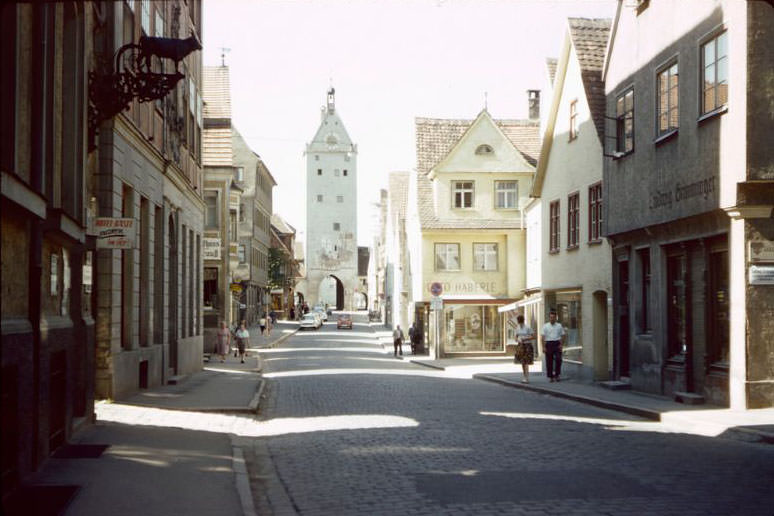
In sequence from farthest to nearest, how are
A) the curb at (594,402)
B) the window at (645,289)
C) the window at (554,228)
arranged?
the window at (554,228) < the window at (645,289) < the curb at (594,402)

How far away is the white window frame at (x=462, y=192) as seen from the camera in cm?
4759

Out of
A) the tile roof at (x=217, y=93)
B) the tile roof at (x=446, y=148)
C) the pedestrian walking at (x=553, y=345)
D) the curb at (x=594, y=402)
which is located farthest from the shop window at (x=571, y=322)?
the tile roof at (x=217, y=93)

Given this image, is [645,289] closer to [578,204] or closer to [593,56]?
[578,204]

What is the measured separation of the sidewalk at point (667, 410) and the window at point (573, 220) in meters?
3.97

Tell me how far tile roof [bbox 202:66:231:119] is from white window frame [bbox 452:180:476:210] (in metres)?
10.5

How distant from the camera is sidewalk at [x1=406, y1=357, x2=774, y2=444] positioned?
48.8 ft

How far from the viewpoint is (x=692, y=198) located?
65.3 feet

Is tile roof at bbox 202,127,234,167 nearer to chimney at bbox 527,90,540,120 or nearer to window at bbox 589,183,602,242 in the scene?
chimney at bbox 527,90,540,120

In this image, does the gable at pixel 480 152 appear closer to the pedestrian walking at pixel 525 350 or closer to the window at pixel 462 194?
the window at pixel 462 194

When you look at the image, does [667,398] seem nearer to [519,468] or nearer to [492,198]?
[519,468]

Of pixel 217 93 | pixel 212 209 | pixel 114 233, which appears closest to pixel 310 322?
pixel 212 209

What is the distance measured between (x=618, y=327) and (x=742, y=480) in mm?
14664

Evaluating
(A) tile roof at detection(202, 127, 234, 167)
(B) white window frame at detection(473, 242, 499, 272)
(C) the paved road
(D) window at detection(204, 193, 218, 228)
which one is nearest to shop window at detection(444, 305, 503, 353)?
(B) white window frame at detection(473, 242, 499, 272)

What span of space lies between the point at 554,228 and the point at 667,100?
453 inches
